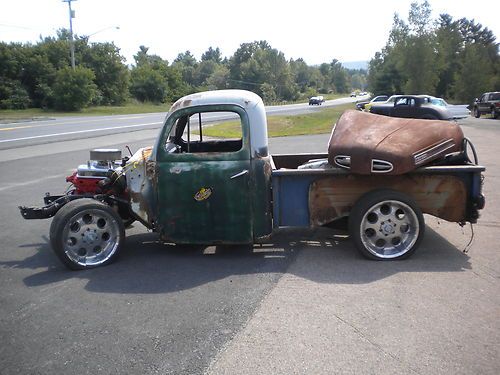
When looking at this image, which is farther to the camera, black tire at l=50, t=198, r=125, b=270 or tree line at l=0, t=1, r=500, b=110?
tree line at l=0, t=1, r=500, b=110

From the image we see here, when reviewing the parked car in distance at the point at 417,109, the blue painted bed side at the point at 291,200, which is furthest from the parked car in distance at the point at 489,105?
the blue painted bed side at the point at 291,200

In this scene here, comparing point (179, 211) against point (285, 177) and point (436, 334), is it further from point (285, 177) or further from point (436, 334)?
A: point (436, 334)

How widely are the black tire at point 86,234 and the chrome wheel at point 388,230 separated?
2.75 m

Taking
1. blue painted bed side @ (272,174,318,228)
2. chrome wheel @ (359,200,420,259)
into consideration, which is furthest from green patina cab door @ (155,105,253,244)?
chrome wheel @ (359,200,420,259)

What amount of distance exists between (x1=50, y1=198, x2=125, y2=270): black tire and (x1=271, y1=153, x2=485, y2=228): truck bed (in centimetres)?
183

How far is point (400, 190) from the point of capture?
5355 millimetres

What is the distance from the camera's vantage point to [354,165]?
5.08 meters

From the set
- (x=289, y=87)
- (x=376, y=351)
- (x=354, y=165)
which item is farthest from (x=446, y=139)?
(x=289, y=87)

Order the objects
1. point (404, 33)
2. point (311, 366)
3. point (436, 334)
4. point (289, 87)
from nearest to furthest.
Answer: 1. point (311, 366)
2. point (436, 334)
3. point (404, 33)
4. point (289, 87)

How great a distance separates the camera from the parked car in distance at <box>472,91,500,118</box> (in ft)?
105

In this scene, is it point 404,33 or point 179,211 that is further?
point 404,33

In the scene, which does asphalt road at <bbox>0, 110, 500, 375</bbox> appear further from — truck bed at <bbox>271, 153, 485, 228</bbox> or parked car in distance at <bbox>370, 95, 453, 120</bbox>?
parked car in distance at <bbox>370, 95, 453, 120</bbox>

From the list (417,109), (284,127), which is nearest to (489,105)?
(417,109)

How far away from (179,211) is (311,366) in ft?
8.28
